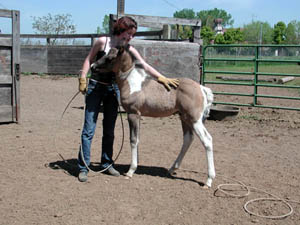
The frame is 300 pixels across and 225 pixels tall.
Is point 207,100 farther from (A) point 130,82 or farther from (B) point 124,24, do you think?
(B) point 124,24

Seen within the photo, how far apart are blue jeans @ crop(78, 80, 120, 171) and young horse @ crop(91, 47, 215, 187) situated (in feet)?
0.69

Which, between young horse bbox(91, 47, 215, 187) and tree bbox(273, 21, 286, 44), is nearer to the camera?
young horse bbox(91, 47, 215, 187)

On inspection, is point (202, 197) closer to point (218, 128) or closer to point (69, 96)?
point (218, 128)

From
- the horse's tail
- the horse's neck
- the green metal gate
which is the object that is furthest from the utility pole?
the horse's tail

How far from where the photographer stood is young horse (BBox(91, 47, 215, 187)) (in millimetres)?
4586

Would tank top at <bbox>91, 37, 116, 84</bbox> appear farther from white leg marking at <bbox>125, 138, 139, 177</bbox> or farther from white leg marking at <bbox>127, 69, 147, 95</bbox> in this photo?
white leg marking at <bbox>125, 138, 139, 177</bbox>

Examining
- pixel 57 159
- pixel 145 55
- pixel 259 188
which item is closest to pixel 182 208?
pixel 259 188

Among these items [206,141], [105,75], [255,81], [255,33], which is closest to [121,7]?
[255,81]

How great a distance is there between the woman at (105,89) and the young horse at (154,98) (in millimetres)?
107

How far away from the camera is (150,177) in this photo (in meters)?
4.92

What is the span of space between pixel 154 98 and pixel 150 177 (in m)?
1.04

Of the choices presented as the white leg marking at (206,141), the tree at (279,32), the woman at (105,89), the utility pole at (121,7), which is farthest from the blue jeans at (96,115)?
the tree at (279,32)

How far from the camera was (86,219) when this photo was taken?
11.8 feet

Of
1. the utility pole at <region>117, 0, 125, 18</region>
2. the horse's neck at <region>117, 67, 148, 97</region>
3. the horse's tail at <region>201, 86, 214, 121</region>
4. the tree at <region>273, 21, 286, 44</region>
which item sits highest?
the tree at <region>273, 21, 286, 44</region>
